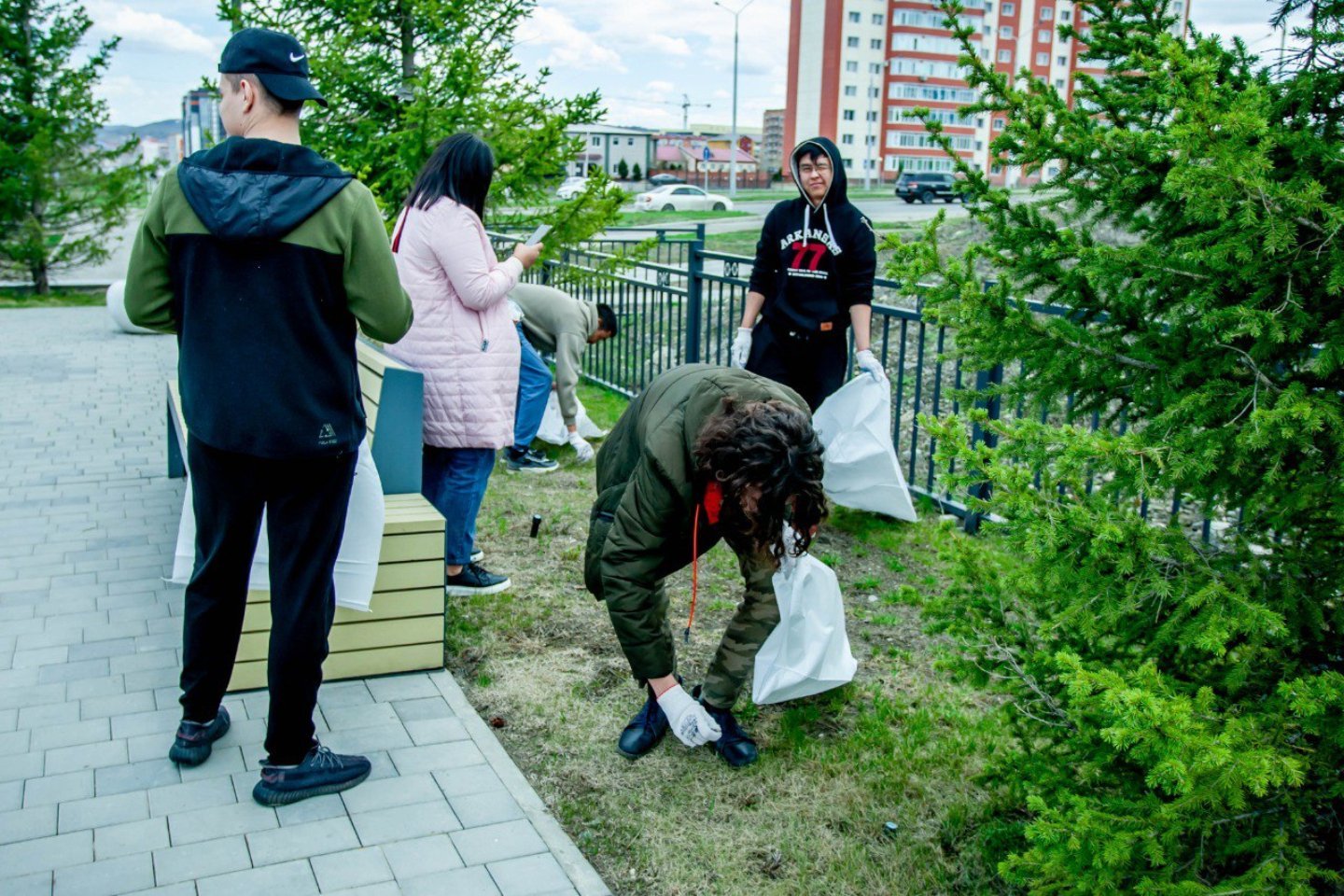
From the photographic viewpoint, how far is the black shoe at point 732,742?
11.7 feet

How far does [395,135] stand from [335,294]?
4.61 metres

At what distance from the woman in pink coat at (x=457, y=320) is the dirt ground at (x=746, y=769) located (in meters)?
0.58

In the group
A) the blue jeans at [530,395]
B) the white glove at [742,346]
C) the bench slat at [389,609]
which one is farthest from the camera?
the blue jeans at [530,395]

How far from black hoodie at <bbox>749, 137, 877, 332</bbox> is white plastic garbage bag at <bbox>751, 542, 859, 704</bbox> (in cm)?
209

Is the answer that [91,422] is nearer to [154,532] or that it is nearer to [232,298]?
[154,532]

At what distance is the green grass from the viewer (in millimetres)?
15461

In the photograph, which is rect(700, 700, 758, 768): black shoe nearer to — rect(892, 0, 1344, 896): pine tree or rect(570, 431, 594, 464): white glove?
rect(892, 0, 1344, 896): pine tree

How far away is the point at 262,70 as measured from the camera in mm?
2904

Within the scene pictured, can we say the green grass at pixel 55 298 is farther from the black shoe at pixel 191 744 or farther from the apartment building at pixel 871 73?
the apartment building at pixel 871 73

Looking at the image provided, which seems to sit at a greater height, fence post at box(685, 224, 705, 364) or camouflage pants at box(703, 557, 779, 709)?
fence post at box(685, 224, 705, 364)

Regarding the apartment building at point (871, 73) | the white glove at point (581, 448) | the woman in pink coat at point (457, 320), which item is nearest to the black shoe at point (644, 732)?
the woman in pink coat at point (457, 320)

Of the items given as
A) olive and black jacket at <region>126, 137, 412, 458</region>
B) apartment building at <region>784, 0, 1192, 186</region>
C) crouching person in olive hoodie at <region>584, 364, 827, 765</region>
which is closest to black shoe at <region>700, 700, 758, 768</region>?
crouching person in olive hoodie at <region>584, 364, 827, 765</region>

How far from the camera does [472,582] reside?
198 inches

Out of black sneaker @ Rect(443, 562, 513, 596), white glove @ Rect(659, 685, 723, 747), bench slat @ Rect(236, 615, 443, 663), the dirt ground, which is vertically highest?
white glove @ Rect(659, 685, 723, 747)
